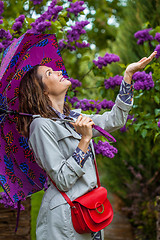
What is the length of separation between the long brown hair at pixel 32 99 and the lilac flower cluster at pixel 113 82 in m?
1.09

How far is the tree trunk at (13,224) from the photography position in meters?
3.13

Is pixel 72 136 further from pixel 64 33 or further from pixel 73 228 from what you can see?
pixel 64 33

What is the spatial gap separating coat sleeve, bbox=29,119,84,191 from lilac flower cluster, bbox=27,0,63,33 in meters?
1.30

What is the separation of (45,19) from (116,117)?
4.72 feet

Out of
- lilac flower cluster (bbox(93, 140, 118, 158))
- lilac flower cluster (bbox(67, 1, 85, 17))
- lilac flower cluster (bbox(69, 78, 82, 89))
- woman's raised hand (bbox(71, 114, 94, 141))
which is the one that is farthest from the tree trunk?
lilac flower cluster (bbox(67, 1, 85, 17))

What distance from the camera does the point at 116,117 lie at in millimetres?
1972

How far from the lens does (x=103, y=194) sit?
174 cm

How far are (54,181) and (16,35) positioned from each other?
6.16ft

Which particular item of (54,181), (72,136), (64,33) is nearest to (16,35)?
(64,33)

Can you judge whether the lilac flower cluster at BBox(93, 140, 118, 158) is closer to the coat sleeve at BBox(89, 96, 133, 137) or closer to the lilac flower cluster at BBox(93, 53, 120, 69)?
the coat sleeve at BBox(89, 96, 133, 137)

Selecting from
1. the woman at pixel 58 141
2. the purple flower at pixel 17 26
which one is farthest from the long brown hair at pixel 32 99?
the purple flower at pixel 17 26

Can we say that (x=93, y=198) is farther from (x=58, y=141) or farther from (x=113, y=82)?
(x=113, y=82)

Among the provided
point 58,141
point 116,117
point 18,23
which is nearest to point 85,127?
point 58,141

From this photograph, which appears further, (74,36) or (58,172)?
→ (74,36)
